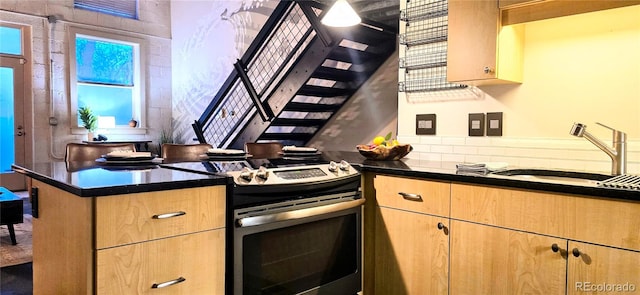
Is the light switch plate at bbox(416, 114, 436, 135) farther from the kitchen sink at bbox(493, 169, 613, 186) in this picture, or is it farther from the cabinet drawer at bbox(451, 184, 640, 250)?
the cabinet drawer at bbox(451, 184, 640, 250)

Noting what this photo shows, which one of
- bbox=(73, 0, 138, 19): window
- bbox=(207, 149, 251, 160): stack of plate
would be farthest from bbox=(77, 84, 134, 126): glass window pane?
bbox=(207, 149, 251, 160): stack of plate

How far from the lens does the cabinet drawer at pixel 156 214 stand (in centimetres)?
135

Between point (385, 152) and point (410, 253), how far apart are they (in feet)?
2.14

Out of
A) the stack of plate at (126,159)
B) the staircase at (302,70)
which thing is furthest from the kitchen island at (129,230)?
the staircase at (302,70)

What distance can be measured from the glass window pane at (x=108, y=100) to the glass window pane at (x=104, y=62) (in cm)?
11

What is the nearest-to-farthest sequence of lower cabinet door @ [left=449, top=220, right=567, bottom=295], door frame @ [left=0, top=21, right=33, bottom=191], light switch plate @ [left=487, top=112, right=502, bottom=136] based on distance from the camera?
1. lower cabinet door @ [left=449, top=220, right=567, bottom=295]
2. light switch plate @ [left=487, top=112, right=502, bottom=136]
3. door frame @ [left=0, top=21, right=33, bottom=191]

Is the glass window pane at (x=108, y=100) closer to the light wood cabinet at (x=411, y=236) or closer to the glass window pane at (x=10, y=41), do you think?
the glass window pane at (x=10, y=41)

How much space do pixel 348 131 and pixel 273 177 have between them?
3341mm

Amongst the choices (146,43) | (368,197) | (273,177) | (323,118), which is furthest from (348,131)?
(146,43)

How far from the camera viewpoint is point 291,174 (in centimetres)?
189

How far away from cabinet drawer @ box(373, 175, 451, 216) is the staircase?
220 cm

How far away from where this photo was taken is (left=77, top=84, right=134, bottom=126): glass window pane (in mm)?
6715

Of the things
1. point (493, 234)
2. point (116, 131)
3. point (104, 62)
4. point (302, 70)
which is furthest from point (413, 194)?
point (104, 62)

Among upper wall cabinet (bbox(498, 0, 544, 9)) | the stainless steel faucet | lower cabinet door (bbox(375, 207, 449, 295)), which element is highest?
upper wall cabinet (bbox(498, 0, 544, 9))
